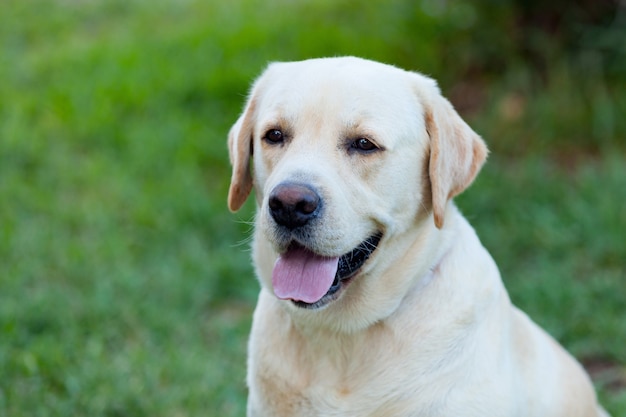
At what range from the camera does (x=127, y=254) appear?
6164 millimetres

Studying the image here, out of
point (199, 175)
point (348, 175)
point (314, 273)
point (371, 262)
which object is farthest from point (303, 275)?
point (199, 175)

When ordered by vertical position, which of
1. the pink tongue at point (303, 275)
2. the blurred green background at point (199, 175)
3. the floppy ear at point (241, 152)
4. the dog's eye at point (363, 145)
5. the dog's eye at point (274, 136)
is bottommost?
the blurred green background at point (199, 175)

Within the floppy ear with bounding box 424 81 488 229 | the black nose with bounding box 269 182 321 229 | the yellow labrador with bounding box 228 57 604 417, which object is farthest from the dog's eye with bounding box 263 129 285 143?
the floppy ear with bounding box 424 81 488 229

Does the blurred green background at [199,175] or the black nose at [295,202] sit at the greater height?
the black nose at [295,202]

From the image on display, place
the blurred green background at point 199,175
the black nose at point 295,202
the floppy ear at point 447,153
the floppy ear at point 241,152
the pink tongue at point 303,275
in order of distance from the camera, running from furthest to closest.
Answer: the blurred green background at point 199,175
the floppy ear at point 241,152
the floppy ear at point 447,153
the pink tongue at point 303,275
the black nose at point 295,202

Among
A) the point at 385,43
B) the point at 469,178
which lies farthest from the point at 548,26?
the point at 469,178

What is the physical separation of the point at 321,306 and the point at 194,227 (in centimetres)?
349

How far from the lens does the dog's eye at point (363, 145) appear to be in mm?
3225

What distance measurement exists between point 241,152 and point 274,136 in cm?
26

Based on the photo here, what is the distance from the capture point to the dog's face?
310cm

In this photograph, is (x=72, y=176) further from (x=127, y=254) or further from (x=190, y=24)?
(x=190, y=24)

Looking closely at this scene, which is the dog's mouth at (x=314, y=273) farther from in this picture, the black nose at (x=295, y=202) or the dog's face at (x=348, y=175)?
the black nose at (x=295, y=202)

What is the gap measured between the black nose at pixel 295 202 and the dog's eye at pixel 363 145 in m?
0.29

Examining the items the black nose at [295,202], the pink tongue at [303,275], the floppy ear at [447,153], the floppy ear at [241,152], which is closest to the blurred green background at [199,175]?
the floppy ear at [241,152]
